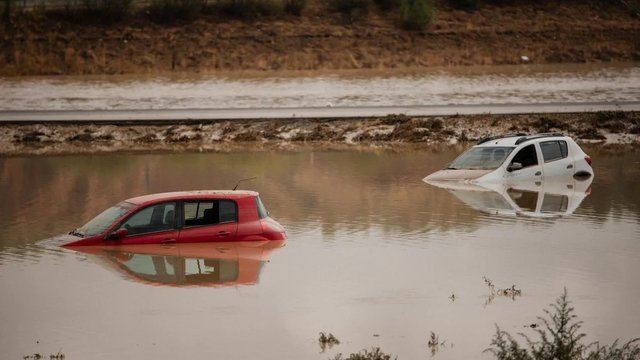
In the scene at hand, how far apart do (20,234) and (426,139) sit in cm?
1832

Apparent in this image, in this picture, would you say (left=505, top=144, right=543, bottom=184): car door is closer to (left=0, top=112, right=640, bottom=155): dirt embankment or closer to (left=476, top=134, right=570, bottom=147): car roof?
(left=476, top=134, right=570, bottom=147): car roof

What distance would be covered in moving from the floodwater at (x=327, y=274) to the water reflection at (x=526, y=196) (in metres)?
0.13

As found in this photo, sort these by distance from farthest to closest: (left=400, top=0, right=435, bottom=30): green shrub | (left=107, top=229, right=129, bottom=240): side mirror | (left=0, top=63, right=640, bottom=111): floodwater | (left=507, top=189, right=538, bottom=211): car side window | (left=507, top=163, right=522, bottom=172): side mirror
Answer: (left=400, top=0, right=435, bottom=30): green shrub → (left=0, top=63, right=640, bottom=111): floodwater → (left=507, top=163, right=522, bottom=172): side mirror → (left=507, top=189, right=538, bottom=211): car side window → (left=107, top=229, right=129, bottom=240): side mirror

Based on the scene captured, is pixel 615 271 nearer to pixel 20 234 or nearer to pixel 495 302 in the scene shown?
pixel 495 302

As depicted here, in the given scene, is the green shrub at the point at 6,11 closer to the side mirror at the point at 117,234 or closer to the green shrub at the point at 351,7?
the green shrub at the point at 351,7

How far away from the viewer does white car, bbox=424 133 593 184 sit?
2903cm

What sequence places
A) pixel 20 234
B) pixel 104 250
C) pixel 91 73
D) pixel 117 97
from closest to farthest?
1. pixel 104 250
2. pixel 20 234
3. pixel 117 97
4. pixel 91 73

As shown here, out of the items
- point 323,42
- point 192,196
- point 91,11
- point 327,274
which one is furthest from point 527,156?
point 91,11

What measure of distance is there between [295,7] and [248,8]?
3.25 m

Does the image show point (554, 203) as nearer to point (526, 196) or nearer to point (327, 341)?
point (526, 196)

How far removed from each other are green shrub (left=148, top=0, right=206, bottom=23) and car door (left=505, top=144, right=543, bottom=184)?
51777mm

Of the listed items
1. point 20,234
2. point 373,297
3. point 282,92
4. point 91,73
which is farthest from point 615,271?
point 91,73

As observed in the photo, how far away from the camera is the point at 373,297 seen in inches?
690

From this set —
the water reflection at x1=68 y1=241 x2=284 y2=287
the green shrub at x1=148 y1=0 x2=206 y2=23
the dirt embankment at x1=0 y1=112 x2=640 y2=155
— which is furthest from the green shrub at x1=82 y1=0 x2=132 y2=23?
the water reflection at x1=68 y1=241 x2=284 y2=287
